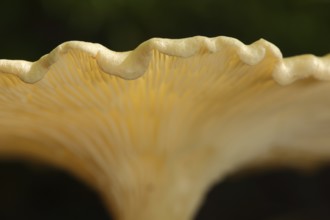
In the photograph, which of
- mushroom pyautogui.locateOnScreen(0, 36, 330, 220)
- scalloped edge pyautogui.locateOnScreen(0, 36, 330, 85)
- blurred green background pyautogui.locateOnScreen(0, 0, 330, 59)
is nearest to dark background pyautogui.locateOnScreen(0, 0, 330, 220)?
blurred green background pyautogui.locateOnScreen(0, 0, 330, 59)

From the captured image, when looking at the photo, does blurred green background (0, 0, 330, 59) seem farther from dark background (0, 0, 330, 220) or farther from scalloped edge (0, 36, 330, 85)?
scalloped edge (0, 36, 330, 85)

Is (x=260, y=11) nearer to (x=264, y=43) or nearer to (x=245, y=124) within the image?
(x=245, y=124)

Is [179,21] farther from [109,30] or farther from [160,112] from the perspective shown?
[160,112]

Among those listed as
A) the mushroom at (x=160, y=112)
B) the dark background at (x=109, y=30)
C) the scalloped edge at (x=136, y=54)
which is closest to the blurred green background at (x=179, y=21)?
the dark background at (x=109, y=30)

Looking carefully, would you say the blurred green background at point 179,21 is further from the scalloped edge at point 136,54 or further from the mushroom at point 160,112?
the scalloped edge at point 136,54

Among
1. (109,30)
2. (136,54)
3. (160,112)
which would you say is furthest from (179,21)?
(136,54)
